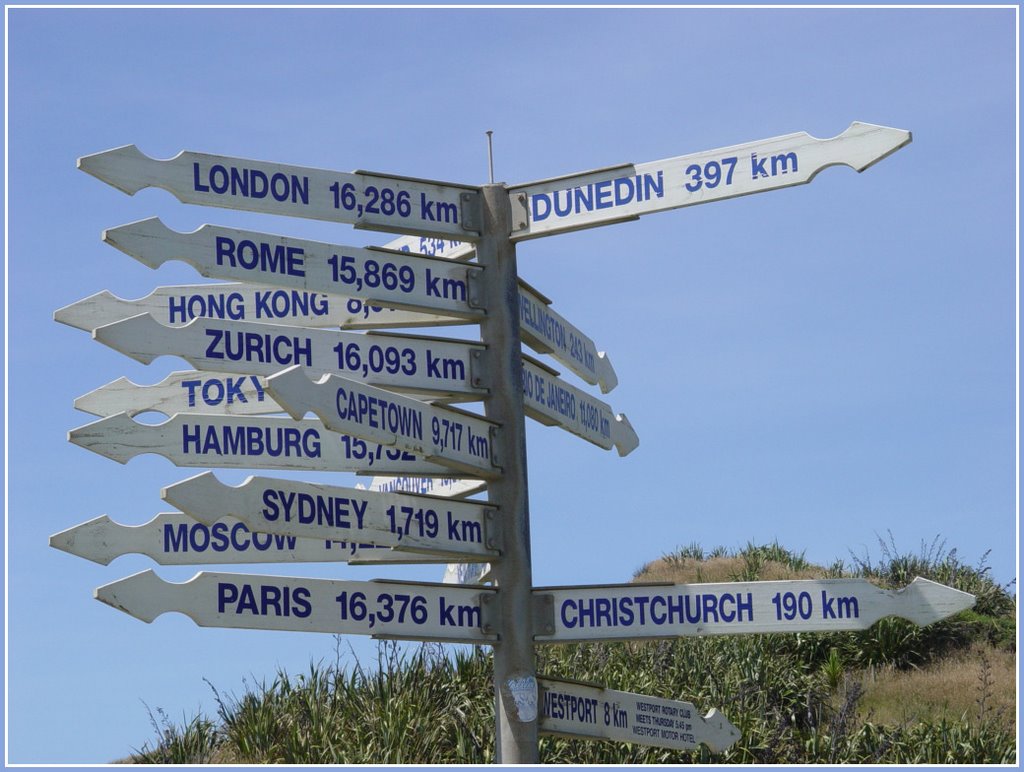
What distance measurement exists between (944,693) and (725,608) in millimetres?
10467

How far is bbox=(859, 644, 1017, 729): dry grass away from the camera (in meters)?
15.6

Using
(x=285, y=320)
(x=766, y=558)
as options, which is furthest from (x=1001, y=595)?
(x=285, y=320)

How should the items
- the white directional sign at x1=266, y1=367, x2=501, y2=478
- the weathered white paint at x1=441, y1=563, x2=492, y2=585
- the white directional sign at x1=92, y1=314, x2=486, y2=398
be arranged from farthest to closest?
the weathered white paint at x1=441, y1=563, x2=492, y2=585 → the white directional sign at x1=92, y1=314, x2=486, y2=398 → the white directional sign at x1=266, y1=367, x2=501, y2=478

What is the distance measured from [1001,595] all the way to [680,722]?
14.1 metres

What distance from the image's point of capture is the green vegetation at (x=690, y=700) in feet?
39.3

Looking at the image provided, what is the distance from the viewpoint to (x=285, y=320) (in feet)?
26.0

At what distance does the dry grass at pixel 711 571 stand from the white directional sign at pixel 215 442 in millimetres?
13685

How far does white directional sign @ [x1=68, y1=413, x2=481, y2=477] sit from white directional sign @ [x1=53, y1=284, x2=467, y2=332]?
90cm

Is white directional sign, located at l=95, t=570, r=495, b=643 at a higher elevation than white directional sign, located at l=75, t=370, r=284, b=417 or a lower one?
lower

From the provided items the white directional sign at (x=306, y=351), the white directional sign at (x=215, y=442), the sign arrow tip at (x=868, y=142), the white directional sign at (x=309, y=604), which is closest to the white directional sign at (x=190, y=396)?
the white directional sign at (x=215, y=442)

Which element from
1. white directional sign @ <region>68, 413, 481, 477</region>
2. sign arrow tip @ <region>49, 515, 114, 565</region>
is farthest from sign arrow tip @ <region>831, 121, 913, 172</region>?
sign arrow tip @ <region>49, 515, 114, 565</region>

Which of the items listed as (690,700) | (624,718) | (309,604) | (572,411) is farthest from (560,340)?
(690,700)

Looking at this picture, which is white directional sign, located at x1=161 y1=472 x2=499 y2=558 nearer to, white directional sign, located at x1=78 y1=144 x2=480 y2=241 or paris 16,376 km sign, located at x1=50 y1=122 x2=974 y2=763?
paris 16,376 km sign, located at x1=50 y1=122 x2=974 y2=763

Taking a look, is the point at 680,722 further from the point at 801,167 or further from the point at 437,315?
the point at 801,167
